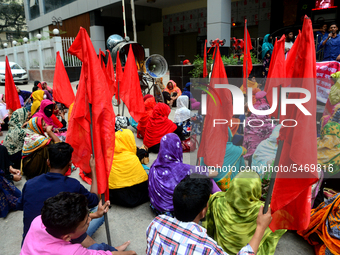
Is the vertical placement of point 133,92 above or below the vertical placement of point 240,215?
above

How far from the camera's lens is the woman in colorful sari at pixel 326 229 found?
199 cm

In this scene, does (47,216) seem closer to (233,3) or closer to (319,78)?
(319,78)

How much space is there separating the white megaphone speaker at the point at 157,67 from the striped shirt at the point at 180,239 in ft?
22.6

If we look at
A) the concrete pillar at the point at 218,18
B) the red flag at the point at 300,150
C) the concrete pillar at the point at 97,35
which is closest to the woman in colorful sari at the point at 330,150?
the red flag at the point at 300,150

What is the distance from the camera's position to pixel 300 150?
1.48 m

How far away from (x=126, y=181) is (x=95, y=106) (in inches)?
49.1

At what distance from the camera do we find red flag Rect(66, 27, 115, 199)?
215 centimetres

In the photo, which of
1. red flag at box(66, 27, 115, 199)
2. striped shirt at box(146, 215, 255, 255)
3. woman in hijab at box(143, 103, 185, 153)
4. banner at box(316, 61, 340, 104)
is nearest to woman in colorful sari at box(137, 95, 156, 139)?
woman in hijab at box(143, 103, 185, 153)

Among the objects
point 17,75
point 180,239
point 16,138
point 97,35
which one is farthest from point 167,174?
point 17,75

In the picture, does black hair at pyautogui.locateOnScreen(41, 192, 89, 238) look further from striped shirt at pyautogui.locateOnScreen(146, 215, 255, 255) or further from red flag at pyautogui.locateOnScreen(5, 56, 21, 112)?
red flag at pyautogui.locateOnScreen(5, 56, 21, 112)

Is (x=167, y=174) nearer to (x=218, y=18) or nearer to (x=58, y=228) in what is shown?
(x=58, y=228)

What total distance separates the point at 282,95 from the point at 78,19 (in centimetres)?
1800

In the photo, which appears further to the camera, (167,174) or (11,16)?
(11,16)

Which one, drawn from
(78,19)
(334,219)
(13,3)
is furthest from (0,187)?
(13,3)
